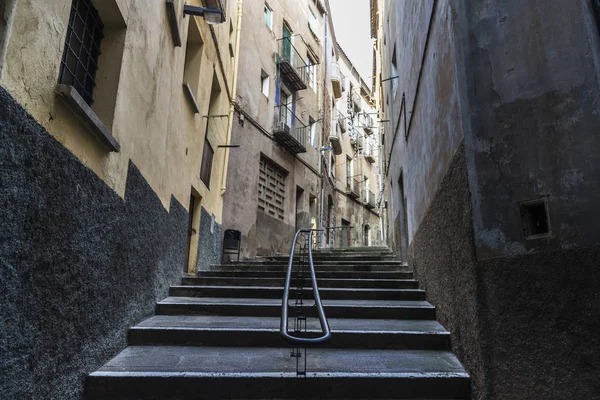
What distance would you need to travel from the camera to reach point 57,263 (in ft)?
7.77

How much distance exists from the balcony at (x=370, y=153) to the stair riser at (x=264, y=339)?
2063 centimetres

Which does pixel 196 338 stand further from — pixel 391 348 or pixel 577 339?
pixel 577 339

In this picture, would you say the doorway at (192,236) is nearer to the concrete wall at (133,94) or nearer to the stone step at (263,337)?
the concrete wall at (133,94)

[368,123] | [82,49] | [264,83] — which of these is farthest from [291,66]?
[368,123]

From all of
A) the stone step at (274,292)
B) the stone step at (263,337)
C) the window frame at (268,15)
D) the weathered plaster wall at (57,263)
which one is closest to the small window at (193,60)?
the stone step at (274,292)

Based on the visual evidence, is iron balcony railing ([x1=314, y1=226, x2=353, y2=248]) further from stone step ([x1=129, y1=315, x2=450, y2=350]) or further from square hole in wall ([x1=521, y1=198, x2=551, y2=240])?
square hole in wall ([x1=521, y1=198, x2=551, y2=240])

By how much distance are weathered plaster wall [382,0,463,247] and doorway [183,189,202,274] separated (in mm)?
3372

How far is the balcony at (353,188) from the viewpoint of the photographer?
66.2 ft

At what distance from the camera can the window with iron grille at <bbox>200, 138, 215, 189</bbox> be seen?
23.4ft

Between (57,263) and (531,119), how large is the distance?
119 inches

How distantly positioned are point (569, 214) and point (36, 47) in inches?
121

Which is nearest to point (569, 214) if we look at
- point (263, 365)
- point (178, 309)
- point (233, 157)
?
point (263, 365)

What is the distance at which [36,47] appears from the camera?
212cm

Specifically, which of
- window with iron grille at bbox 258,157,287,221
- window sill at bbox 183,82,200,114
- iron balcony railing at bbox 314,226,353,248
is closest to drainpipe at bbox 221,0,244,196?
window with iron grille at bbox 258,157,287,221
